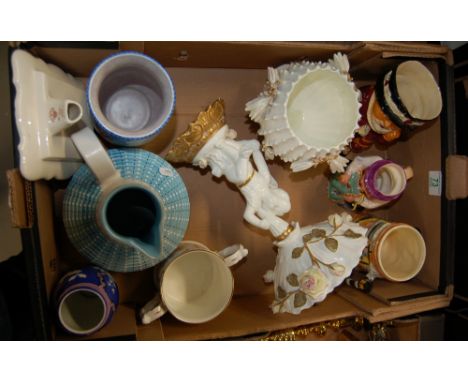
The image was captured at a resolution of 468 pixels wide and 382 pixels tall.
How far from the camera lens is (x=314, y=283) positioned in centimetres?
101

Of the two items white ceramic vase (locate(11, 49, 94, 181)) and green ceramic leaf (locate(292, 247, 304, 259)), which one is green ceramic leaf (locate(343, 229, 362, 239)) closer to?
green ceramic leaf (locate(292, 247, 304, 259))

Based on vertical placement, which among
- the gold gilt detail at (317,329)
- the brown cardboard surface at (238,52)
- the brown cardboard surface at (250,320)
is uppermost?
the brown cardboard surface at (238,52)

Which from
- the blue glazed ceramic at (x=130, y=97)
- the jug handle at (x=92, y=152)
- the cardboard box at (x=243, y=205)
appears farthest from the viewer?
the cardboard box at (x=243, y=205)

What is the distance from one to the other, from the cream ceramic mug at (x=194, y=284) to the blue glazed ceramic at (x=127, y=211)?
77mm

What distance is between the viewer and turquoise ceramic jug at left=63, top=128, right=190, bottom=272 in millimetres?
711

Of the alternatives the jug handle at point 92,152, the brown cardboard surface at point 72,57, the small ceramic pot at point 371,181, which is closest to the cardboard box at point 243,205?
the brown cardboard surface at point 72,57

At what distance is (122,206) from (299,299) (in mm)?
520

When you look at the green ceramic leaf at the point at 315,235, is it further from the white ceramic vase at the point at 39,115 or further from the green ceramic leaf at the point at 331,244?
the white ceramic vase at the point at 39,115

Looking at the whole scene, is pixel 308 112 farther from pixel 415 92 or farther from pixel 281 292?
pixel 281 292

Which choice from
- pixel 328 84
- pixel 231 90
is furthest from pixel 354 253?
pixel 231 90

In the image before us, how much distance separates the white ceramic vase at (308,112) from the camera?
1033 mm

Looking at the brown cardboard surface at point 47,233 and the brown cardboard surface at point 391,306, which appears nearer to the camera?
the brown cardboard surface at point 47,233

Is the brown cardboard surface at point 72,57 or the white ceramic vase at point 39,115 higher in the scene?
the brown cardboard surface at point 72,57

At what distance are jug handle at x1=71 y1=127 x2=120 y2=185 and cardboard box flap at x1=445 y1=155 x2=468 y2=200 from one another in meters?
0.92
